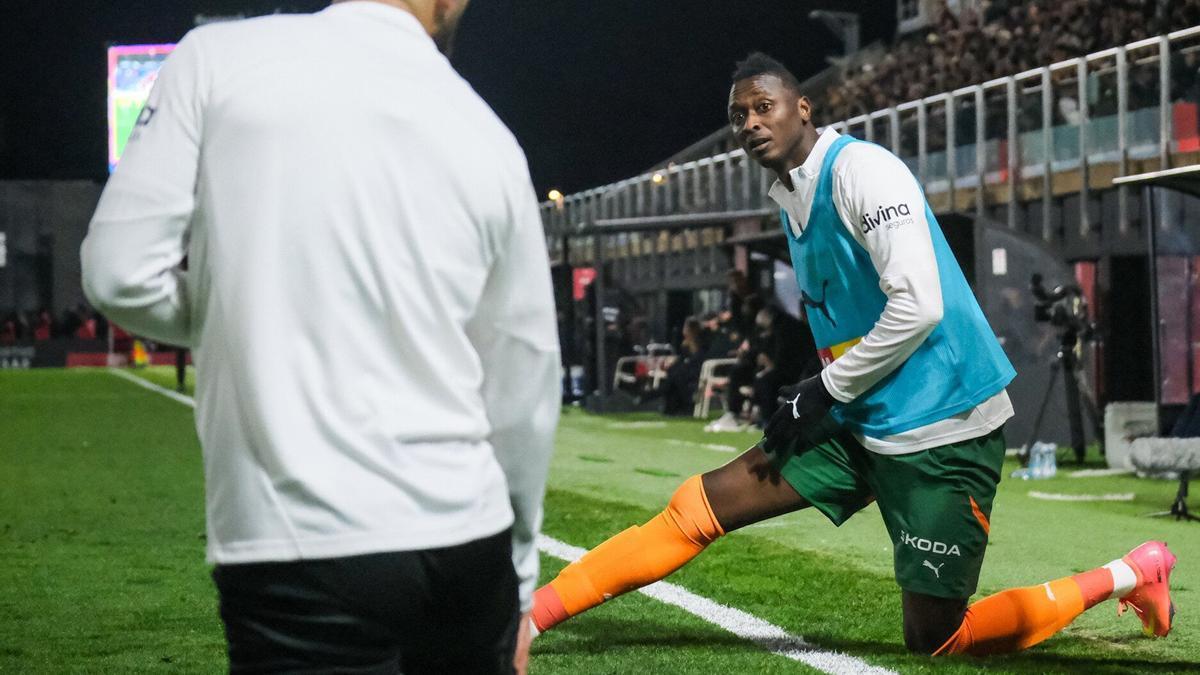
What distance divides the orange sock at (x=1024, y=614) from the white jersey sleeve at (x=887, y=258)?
2.67 ft

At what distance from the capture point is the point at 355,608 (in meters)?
2.02

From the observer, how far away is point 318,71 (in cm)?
206

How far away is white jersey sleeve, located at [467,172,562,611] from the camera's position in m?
2.15

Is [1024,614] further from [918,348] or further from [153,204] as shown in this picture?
[153,204]

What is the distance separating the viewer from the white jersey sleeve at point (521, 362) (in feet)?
7.04

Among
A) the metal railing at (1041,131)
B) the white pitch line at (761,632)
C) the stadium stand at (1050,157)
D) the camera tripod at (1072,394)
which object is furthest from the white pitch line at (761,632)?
the metal railing at (1041,131)

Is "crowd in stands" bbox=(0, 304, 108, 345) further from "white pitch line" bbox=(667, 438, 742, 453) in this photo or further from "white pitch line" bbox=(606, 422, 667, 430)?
"white pitch line" bbox=(667, 438, 742, 453)

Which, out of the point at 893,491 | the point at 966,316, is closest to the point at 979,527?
the point at 893,491

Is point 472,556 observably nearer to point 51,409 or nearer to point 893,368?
point 893,368

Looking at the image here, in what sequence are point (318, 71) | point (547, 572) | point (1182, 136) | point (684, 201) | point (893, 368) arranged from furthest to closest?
point (684, 201), point (1182, 136), point (547, 572), point (893, 368), point (318, 71)

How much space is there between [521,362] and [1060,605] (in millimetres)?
3289

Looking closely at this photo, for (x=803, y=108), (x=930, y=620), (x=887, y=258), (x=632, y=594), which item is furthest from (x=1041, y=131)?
(x=887, y=258)

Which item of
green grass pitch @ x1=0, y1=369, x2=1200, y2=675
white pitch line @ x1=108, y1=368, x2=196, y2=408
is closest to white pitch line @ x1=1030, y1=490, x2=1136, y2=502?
green grass pitch @ x1=0, y1=369, x2=1200, y2=675

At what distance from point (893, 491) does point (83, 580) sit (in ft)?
13.7
